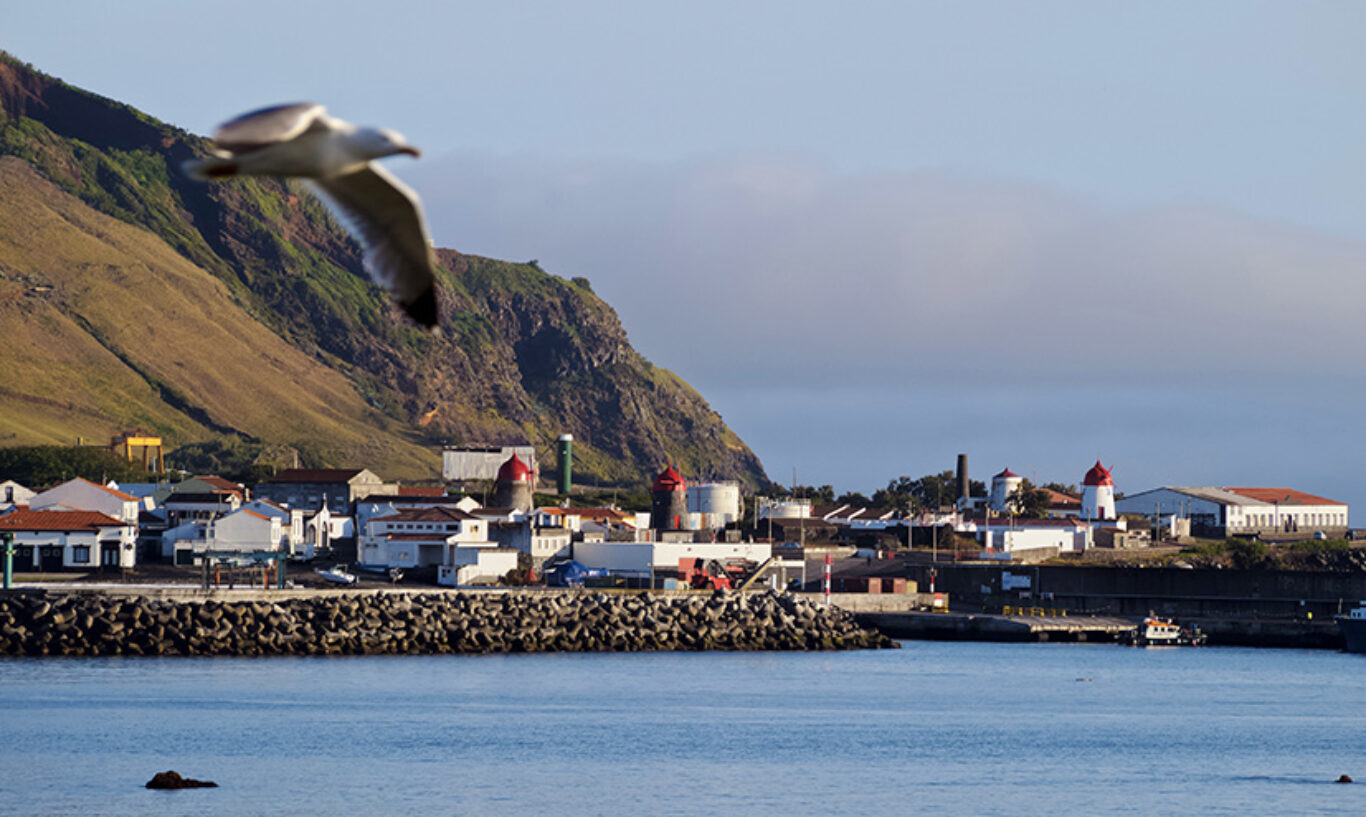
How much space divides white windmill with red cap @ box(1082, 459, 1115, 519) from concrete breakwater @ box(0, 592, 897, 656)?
59.5 meters

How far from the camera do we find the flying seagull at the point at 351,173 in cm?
688

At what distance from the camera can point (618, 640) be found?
245 ft

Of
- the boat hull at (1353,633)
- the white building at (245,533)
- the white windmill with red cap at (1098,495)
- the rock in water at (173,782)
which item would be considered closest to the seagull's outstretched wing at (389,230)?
the rock in water at (173,782)

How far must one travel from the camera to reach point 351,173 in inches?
293

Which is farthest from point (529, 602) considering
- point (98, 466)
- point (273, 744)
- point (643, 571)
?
point (98, 466)

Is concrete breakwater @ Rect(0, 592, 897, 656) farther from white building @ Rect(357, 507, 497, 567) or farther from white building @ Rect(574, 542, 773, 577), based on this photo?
white building @ Rect(357, 507, 497, 567)

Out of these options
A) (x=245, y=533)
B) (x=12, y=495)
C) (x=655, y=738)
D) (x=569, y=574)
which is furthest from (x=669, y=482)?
(x=655, y=738)

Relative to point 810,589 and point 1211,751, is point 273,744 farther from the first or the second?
point 810,589

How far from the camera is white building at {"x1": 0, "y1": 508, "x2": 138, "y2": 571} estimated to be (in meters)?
80.5

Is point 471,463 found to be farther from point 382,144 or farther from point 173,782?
point 382,144

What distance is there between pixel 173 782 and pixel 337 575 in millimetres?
45520

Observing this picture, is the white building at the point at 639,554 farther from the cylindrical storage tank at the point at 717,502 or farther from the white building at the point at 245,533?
the cylindrical storage tank at the point at 717,502

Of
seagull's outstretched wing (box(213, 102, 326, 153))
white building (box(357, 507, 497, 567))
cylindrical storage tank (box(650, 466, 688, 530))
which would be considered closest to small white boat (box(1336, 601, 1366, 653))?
cylindrical storage tank (box(650, 466, 688, 530))

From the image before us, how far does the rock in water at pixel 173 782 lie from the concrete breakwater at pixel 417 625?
95.3ft
